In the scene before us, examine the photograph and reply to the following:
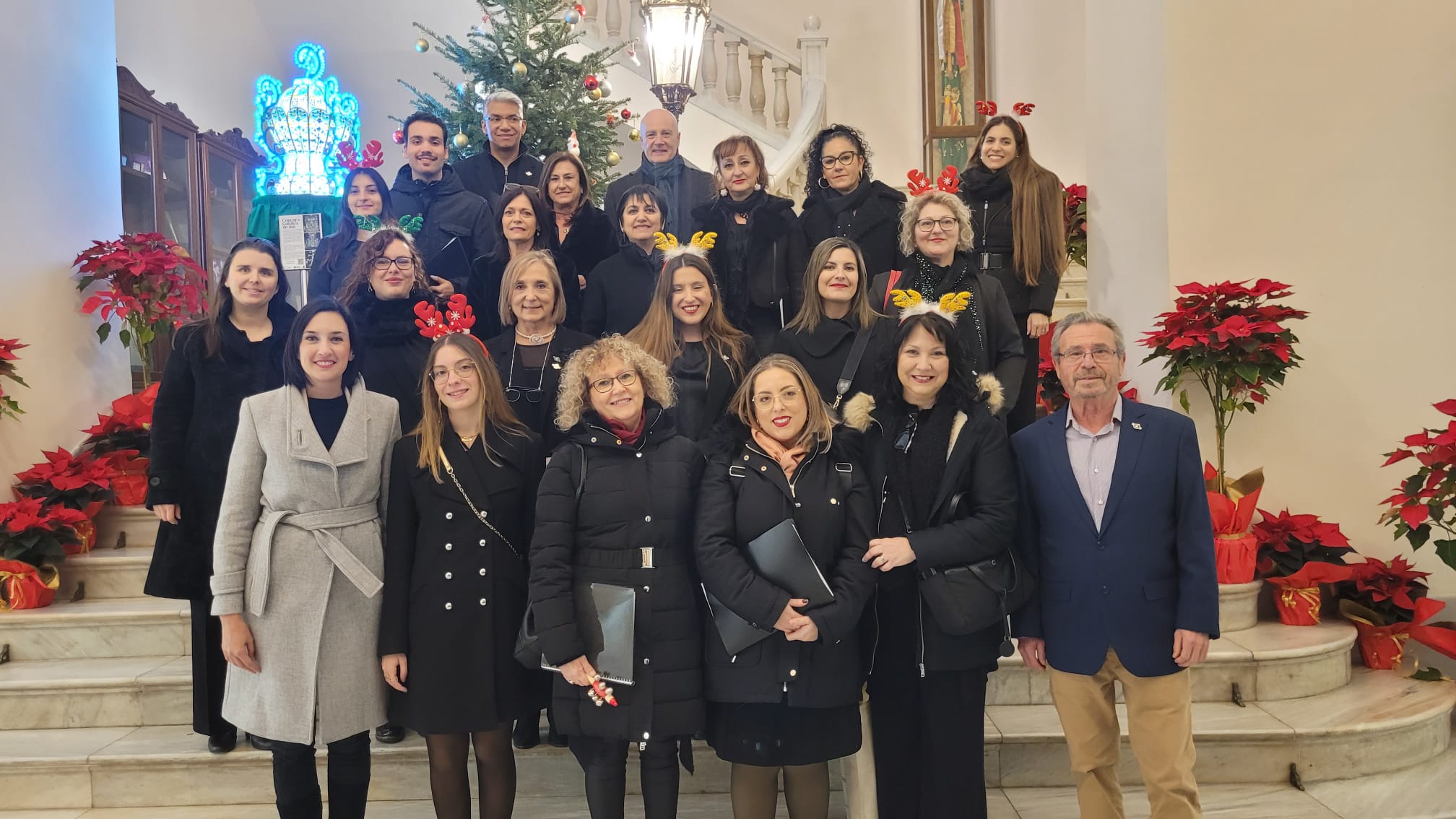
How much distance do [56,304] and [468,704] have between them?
11.8 feet

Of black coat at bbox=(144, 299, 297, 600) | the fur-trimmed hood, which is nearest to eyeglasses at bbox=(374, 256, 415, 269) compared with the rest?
black coat at bbox=(144, 299, 297, 600)

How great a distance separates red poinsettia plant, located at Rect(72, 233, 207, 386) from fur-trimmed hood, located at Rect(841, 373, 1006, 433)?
390 cm

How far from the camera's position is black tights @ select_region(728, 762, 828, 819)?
2.47 metres

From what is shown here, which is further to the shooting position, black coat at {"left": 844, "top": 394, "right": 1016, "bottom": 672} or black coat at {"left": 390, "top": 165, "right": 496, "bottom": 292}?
black coat at {"left": 390, "top": 165, "right": 496, "bottom": 292}

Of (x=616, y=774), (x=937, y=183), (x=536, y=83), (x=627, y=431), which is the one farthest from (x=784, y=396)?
(x=536, y=83)

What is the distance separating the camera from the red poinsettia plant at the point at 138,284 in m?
4.74

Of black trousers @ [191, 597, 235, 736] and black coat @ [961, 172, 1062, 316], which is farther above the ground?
black coat @ [961, 172, 1062, 316]

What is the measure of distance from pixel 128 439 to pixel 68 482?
1.47 ft

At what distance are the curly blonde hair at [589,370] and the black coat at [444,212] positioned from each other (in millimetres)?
1602

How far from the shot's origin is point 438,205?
412cm

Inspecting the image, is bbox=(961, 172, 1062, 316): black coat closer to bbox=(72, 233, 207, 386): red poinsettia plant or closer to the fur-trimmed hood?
the fur-trimmed hood

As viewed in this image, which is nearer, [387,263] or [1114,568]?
[1114,568]

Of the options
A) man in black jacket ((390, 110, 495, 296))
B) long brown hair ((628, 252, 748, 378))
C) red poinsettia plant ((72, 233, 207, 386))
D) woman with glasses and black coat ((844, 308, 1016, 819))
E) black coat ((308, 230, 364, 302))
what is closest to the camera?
woman with glasses and black coat ((844, 308, 1016, 819))

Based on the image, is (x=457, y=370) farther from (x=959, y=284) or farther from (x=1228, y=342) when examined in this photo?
(x=1228, y=342)
